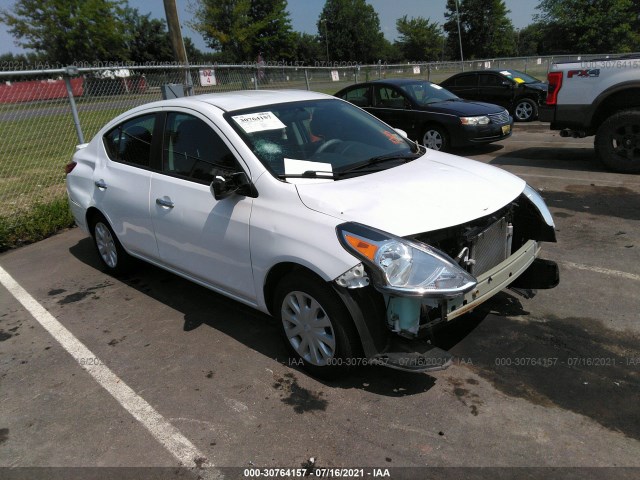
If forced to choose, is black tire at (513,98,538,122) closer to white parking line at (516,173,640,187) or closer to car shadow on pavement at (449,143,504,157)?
car shadow on pavement at (449,143,504,157)

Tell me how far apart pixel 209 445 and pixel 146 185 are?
228cm

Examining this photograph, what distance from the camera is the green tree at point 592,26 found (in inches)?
1688

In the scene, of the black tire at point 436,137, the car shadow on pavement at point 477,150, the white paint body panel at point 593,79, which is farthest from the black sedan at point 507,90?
the white paint body panel at point 593,79

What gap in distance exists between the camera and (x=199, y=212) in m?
3.52

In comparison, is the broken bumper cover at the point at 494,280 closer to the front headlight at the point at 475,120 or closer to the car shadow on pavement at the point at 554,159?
the car shadow on pavement at the point at 554,159

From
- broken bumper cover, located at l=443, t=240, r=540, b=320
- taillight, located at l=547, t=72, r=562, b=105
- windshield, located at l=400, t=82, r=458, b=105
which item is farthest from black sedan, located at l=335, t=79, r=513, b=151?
broken bumper cover, located at l=443, t=240, r=540, b=320

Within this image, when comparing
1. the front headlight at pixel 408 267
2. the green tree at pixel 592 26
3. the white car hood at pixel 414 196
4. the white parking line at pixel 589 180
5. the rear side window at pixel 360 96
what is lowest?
the white parking line at pixel 589 180

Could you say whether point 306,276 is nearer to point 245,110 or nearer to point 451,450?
point 451,450

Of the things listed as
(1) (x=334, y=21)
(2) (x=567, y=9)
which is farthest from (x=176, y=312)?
(1) (x=334, y=21)

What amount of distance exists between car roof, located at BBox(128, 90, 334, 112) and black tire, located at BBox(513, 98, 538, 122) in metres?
10.6

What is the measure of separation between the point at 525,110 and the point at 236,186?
12175 mm

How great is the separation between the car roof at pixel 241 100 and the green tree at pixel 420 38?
77.7m

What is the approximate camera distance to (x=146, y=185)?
4.06 meters

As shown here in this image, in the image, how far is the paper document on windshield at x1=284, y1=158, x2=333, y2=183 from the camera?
321 cm
